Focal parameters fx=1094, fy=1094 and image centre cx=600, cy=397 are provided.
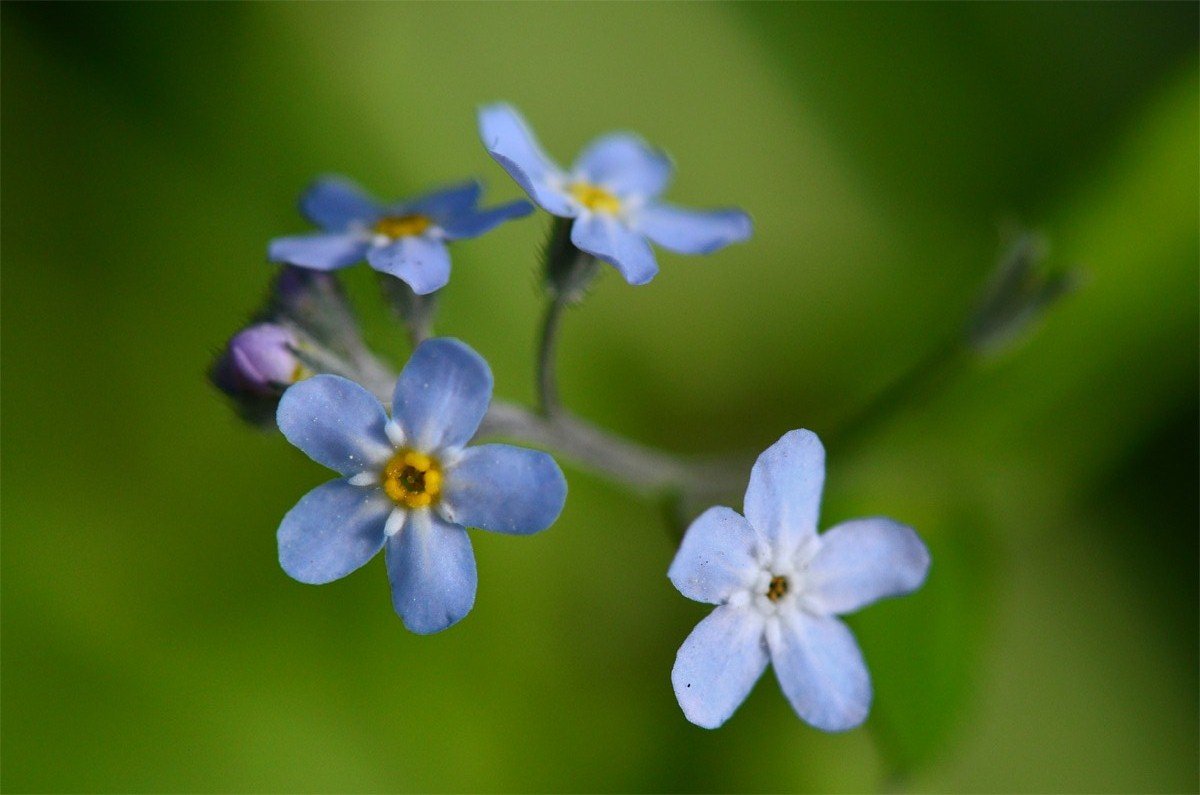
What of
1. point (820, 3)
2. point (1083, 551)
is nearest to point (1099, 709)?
Result: point (1083, 551)

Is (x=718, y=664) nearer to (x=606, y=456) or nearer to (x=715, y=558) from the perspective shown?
(x=715, y=558)

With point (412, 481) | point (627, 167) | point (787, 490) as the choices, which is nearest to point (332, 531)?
point (412, 481)

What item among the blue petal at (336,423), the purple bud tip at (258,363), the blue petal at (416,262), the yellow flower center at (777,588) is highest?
the blue petal at (416,262)

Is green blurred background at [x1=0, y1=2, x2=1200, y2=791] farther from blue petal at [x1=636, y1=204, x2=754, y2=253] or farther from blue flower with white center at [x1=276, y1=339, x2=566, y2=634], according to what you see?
blue flower with white center at [x1=276, y1=339, x2=566, y2=634]

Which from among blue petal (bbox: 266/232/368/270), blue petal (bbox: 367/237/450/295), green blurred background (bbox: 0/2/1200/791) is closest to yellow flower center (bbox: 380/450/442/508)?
blue petal (bbox: 367/237/450/295)

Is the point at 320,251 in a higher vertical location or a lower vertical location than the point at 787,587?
higher

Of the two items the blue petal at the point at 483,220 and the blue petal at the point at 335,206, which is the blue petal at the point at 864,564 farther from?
the blue petal at the point at 335,206

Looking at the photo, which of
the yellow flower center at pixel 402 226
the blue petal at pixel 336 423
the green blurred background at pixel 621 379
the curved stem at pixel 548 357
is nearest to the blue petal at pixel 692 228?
the curved stem at pixel 548 357
